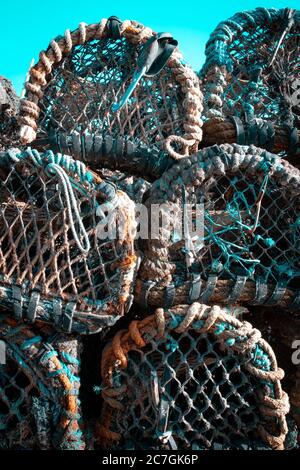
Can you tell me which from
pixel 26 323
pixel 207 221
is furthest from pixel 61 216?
pixel 207 221

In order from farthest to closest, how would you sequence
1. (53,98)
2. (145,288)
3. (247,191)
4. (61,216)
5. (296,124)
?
1. (296,124)
2. (53,98)
3. (247,191)
4. (145,288)
5. (61,216)

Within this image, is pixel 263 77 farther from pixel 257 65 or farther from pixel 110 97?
pixel 110 97

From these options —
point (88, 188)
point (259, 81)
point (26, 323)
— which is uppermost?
point (259, 81)

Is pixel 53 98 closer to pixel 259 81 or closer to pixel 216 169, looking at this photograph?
pixel 216 169

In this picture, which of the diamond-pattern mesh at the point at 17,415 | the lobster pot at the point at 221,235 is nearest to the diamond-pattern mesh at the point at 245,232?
the lobster pot at the point at 221,235

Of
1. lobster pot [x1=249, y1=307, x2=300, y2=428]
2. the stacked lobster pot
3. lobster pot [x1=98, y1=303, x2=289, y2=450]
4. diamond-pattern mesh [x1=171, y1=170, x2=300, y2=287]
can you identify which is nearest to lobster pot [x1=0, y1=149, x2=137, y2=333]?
the stacked lobster pot

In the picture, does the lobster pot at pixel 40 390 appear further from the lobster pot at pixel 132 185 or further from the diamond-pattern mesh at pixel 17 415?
the lobster pot at pixel 132 185

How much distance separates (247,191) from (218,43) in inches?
32.4

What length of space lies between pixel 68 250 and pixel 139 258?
222 mm

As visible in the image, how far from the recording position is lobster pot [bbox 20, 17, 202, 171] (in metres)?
1.96

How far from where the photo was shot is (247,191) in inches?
74.8

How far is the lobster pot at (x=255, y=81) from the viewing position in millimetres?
2083

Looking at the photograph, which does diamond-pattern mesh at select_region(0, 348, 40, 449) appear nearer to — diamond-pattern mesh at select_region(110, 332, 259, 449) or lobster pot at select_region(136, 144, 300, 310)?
diamond-pattern mesh at select_region(110, 332, 259, 449)

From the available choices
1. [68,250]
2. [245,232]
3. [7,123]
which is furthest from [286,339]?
[7,123]
